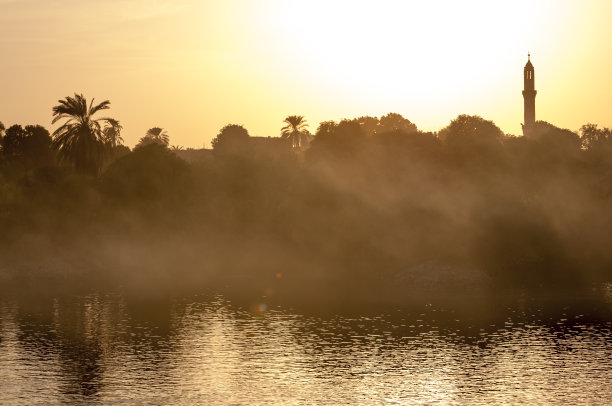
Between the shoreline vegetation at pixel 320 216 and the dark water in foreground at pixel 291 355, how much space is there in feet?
67.9

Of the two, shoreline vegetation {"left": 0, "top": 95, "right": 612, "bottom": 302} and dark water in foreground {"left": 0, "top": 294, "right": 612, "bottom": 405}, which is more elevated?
shoreline vegetation {"left": 0, "top": 95, "right": 612, "bottom": 302}

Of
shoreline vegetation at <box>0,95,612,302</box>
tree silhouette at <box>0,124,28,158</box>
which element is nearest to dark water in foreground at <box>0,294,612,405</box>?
shoreline vegetation at <box>0,95,612,302</box>

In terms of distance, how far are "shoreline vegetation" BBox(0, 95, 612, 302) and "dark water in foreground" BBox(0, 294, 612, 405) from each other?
20.7m

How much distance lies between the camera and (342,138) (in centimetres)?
15312

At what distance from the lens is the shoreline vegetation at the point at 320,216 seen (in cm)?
13075

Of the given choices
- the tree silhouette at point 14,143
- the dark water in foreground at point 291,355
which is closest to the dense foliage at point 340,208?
the tree silhouette at point 14,143

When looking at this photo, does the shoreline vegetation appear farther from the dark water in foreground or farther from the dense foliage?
the dark water in foreground

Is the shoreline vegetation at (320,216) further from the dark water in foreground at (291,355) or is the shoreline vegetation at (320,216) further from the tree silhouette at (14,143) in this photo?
the dark water in foreground at (291,355)

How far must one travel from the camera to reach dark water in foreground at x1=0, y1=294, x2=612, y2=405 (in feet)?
223

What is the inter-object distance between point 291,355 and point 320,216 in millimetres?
61962

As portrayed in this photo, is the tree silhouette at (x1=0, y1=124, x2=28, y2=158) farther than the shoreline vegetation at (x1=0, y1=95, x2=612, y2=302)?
Yes

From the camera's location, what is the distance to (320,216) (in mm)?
143250

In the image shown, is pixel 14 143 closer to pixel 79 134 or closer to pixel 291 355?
pixel 79 134

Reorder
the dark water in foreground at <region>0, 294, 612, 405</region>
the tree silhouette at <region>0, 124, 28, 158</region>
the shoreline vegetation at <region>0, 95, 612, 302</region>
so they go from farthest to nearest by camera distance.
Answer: the tree silhouette at <region>0, 124, 28, 158</region> → the shoreline vegetation at <region>0, 95, 612, 302</region> → the dark water in foreground at <region>0, 294, 612, 405</region>
